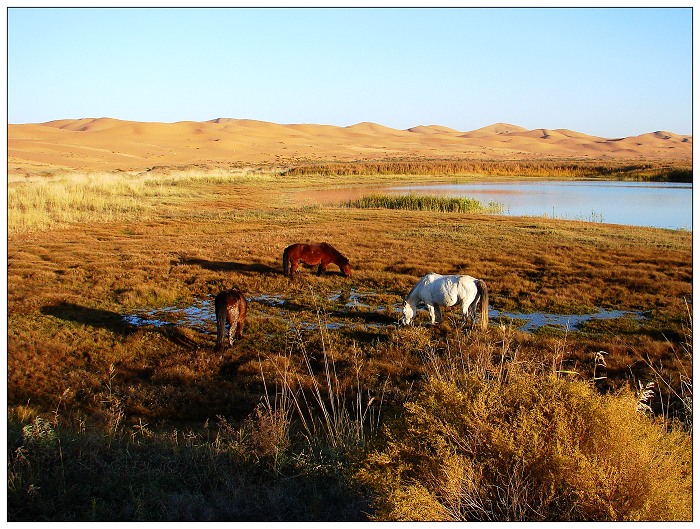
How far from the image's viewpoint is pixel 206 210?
26953 mm

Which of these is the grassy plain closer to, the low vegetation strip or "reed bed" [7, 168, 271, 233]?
"reed bed" [7, 168, 271, 233]

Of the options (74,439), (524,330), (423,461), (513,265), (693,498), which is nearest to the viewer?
(693,498)

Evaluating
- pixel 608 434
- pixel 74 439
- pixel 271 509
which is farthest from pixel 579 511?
pixel 74 439

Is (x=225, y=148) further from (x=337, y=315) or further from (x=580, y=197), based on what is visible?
(x=337, y=315)

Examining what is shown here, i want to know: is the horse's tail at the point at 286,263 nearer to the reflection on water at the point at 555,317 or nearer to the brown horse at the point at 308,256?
the brown horse at the point at 308,256

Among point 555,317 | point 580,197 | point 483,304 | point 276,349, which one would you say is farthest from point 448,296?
point 580,197

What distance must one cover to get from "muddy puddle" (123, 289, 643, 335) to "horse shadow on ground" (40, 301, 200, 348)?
264mm

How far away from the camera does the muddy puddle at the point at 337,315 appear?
33.8ft

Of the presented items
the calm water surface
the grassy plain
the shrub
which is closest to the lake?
the calm water surface

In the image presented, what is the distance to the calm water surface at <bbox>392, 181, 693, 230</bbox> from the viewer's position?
25.4 meters

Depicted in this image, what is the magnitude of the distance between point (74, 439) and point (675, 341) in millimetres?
8836

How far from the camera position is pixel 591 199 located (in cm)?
3259

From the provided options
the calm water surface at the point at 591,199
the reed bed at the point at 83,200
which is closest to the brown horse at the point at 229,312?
the reed bed at the point at 83,200

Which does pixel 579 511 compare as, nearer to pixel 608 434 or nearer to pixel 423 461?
pixel 608 434
